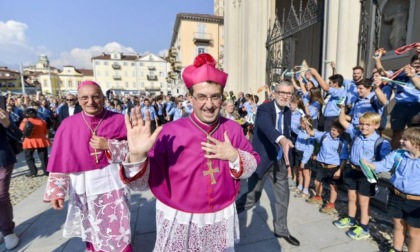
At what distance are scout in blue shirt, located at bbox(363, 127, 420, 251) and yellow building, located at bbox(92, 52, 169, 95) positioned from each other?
75451mm

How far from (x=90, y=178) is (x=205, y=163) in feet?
4.86

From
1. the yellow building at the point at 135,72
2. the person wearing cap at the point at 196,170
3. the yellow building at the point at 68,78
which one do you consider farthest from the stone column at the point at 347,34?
the yellow building at the point at 68,78

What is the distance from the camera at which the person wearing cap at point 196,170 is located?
1577mm

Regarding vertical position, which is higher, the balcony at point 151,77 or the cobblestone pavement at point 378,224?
the balcony at point 151,77

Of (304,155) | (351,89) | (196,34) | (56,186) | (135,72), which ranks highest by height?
(196,34)

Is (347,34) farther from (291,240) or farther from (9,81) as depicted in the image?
(9,81)

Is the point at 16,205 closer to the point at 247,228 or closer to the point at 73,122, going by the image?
the point at 73,122

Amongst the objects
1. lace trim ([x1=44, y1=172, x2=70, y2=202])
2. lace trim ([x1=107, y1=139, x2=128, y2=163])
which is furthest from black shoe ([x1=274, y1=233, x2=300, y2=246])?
lace trim ([x1=44, y1=172, x2=70, y2=202])

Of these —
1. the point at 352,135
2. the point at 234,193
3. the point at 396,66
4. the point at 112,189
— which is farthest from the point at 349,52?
the point at 112,189

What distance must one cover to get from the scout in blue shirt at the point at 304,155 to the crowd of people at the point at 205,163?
0.06 feet

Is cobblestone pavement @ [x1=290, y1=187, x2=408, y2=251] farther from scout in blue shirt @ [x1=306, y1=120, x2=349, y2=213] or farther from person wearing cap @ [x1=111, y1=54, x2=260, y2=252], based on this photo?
person wearing cap @ [x1=111, y1=54, x2=260, y2=252]

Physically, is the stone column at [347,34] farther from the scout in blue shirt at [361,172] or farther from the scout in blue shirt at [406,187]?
the scout in blue shirt at [406,187]

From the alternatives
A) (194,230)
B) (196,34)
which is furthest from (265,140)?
(196,34)

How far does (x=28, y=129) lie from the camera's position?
6.02m
